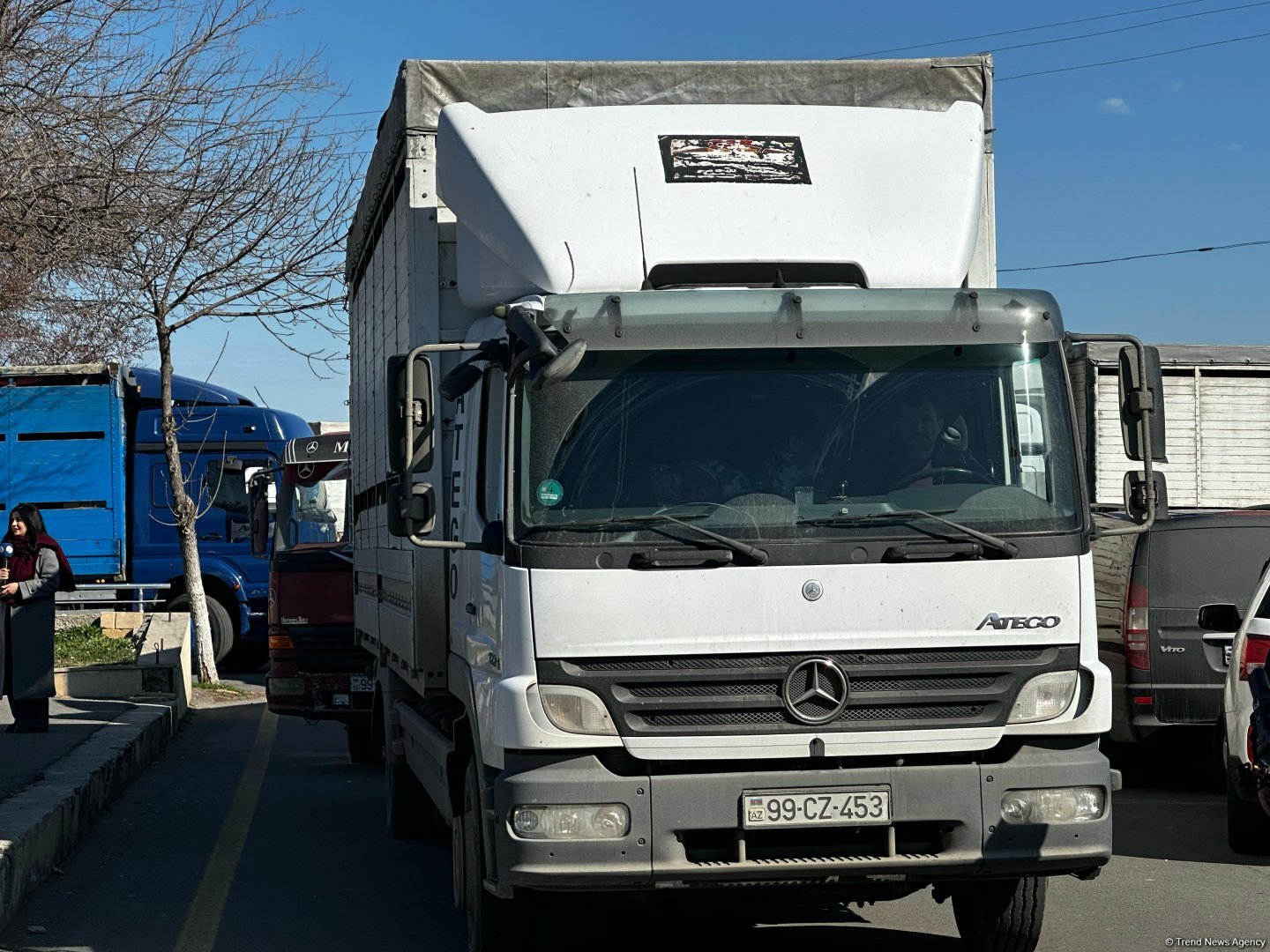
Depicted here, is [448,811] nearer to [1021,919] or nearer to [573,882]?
[573,882]

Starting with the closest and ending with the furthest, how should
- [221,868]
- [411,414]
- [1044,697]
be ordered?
[1044,697] → [411,414] → [221,868]

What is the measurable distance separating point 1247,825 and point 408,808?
4649 millimetres

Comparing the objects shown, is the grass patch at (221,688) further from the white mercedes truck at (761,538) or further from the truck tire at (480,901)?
the truck tire at (480,901)

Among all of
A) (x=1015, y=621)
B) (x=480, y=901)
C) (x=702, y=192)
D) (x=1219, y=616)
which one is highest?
(x=702, y=192)

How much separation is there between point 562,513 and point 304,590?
8333 mm

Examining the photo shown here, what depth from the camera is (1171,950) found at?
21.6 ft

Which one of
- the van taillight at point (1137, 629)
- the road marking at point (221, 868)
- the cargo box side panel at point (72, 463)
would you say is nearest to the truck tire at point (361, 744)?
the road marking at point (221, 868)

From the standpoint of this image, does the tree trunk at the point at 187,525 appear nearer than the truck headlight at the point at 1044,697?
No

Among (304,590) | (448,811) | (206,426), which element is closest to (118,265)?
(304,590)

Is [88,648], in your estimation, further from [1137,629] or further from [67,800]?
[1137,629]

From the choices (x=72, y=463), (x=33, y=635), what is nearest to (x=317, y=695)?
(x=33, y=635)

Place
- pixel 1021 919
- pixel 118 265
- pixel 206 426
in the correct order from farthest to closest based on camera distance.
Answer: pixel 206 426
pixel 118 265
pixel 1021 919

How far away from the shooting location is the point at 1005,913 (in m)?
6.27

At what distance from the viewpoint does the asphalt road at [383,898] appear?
7.05m
